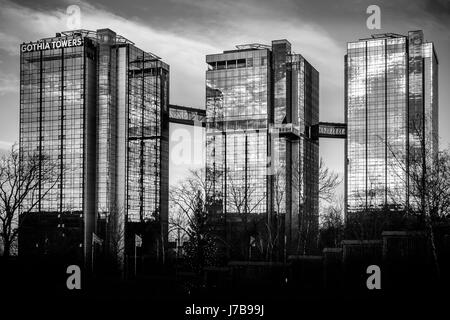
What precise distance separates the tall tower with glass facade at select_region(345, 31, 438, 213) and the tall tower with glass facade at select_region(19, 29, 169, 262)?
2511 inches

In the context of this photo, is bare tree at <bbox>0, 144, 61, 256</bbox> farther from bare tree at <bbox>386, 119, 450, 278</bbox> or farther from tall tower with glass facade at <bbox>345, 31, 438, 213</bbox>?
tall tower with glass facade at <bbox>345, 31, 438, 213</bbox>

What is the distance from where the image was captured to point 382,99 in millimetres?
185000

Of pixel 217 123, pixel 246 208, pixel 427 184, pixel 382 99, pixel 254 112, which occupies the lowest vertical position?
pixel 246 208

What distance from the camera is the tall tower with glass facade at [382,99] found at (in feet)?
584

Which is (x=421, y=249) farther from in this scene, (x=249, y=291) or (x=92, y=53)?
(x=92, y=53)

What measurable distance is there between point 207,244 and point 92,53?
11405 centimetres

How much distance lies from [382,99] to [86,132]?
89899 mm

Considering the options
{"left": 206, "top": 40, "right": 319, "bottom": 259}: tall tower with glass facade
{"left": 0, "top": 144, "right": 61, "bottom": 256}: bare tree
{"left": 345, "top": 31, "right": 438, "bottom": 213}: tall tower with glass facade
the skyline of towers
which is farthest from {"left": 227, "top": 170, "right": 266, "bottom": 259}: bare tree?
{"left": 345, "top": 31, "right": 438, "bottom": 213}: tall tower with glass facade

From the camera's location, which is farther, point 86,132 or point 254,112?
point 254,112

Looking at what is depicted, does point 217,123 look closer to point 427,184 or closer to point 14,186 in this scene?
point 14,186

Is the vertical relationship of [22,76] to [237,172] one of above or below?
above

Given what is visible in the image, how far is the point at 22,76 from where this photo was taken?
147625 millimetres

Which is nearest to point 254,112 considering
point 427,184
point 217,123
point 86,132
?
point 217,123
